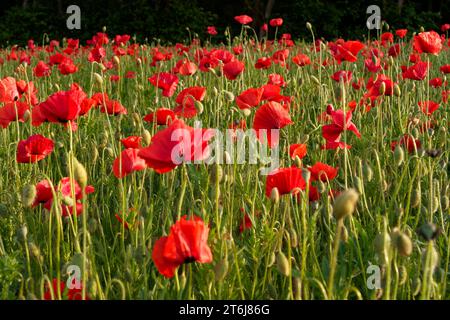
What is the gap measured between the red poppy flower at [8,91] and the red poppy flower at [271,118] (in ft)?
3.00

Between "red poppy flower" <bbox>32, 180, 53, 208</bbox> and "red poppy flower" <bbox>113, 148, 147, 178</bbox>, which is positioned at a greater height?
"red poppy flower" <bbox>113, 148, 147, 178</bbox>

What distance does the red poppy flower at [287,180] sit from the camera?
1.38 m

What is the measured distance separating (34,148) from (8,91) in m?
0.54

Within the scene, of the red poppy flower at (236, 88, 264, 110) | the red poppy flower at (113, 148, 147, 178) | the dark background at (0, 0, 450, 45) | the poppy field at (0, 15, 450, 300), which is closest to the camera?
the poppy field at (0, 15, 450, 300)

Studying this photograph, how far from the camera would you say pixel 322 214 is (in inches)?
71.1

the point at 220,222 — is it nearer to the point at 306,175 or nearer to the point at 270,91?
the point at 306,175

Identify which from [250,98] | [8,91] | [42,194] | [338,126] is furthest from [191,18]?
[42,194]

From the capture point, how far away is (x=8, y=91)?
2162mm

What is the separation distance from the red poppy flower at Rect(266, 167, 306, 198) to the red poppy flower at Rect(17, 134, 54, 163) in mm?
669

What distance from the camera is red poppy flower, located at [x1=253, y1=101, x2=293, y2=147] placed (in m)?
1.66

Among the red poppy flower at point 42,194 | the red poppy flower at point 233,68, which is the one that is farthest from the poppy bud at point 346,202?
the red poppy flower at point 233,68

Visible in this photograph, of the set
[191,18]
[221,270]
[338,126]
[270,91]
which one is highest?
[191,18]

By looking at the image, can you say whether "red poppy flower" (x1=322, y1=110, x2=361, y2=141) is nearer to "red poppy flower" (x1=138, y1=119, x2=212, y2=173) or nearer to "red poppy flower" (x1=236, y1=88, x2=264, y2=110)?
"red poppy flower" (x1=236, y1=88, x2=264, y2=110)

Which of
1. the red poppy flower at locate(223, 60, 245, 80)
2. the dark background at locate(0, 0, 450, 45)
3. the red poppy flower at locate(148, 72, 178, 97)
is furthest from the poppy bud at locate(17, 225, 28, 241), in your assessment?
the dark background at locate(0, 0, 450, 45)
